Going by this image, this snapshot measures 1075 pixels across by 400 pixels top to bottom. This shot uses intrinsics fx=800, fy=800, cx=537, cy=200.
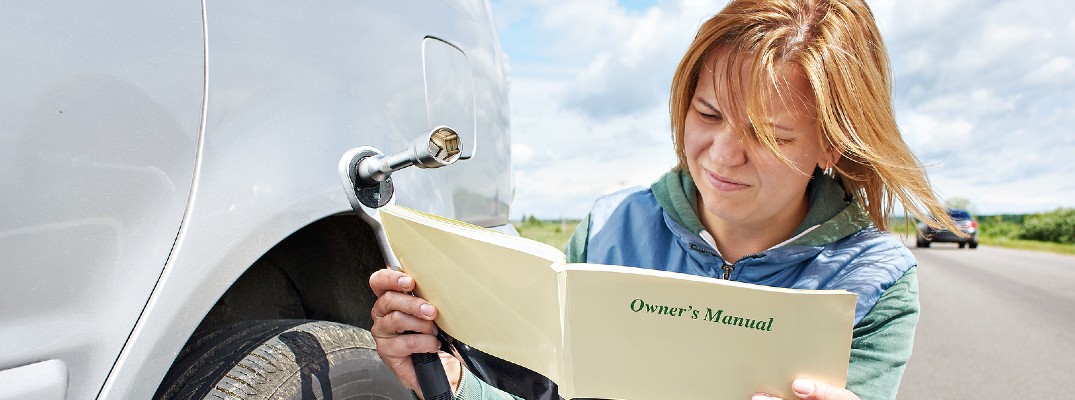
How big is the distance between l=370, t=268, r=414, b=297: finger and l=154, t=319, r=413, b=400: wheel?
155mm

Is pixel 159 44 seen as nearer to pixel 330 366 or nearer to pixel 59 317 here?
pixel 59 317

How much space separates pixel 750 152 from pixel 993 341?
17.4ft

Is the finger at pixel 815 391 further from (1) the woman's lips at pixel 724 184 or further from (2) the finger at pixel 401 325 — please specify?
(2) the finger at pixel 401 325

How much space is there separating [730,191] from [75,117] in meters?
1.01

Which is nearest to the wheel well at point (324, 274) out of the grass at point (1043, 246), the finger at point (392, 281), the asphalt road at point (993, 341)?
the finger at point (392, 281)

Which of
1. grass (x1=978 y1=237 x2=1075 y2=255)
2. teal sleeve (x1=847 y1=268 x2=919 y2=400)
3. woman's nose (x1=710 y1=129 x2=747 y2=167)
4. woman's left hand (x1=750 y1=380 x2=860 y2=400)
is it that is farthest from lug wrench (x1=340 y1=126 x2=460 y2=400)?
grass (x1=978 y1=237 x2=1075 y2=255)

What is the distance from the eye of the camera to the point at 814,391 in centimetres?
105

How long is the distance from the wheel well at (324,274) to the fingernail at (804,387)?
900 mm

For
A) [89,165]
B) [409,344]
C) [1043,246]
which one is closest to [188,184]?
[89,165]

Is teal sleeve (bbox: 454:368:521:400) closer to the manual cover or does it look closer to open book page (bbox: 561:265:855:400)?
the manual cover

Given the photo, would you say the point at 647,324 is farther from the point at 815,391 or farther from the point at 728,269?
the point at 728,269

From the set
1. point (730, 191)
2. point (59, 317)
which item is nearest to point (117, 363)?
point (59, 317)

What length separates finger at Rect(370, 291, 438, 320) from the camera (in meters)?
1.31

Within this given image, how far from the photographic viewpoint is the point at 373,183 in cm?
142
